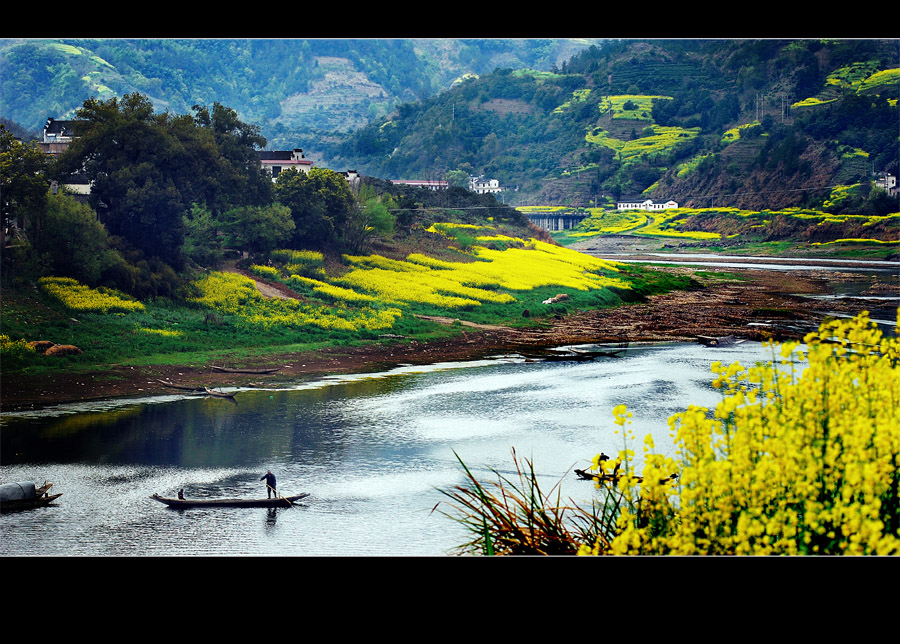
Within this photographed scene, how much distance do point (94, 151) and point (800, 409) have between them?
445 centimetres

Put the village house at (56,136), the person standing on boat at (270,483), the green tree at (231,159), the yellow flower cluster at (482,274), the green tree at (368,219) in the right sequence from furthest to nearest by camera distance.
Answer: the green tree at (368,219) < the yellow flower cluster at (482,274) < the green tree at (231,159) < the village house at (56,136) < the person standing on boat at (270,483)

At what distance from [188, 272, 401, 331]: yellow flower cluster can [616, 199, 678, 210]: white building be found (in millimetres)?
1981

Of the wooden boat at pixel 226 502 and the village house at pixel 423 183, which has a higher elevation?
the village house at pixel 423 183

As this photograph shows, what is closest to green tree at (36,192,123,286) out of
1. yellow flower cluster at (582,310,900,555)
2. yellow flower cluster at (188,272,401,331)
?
yellow flower cluster at (188,272,401,331)

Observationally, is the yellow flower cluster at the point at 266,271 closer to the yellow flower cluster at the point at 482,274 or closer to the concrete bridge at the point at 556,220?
the yellow flower cluster at the point at 482,274

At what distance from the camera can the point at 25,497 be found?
425 centimetres

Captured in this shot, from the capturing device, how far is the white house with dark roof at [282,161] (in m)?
5.43

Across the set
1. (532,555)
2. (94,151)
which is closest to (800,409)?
(532,555)

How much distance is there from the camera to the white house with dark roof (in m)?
5.43

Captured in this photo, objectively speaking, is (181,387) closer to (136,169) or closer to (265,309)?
(265,309)

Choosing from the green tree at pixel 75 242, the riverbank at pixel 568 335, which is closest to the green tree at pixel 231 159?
the green tree at pixel 75 242

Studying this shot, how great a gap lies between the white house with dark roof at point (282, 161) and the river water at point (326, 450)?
1667 mm
